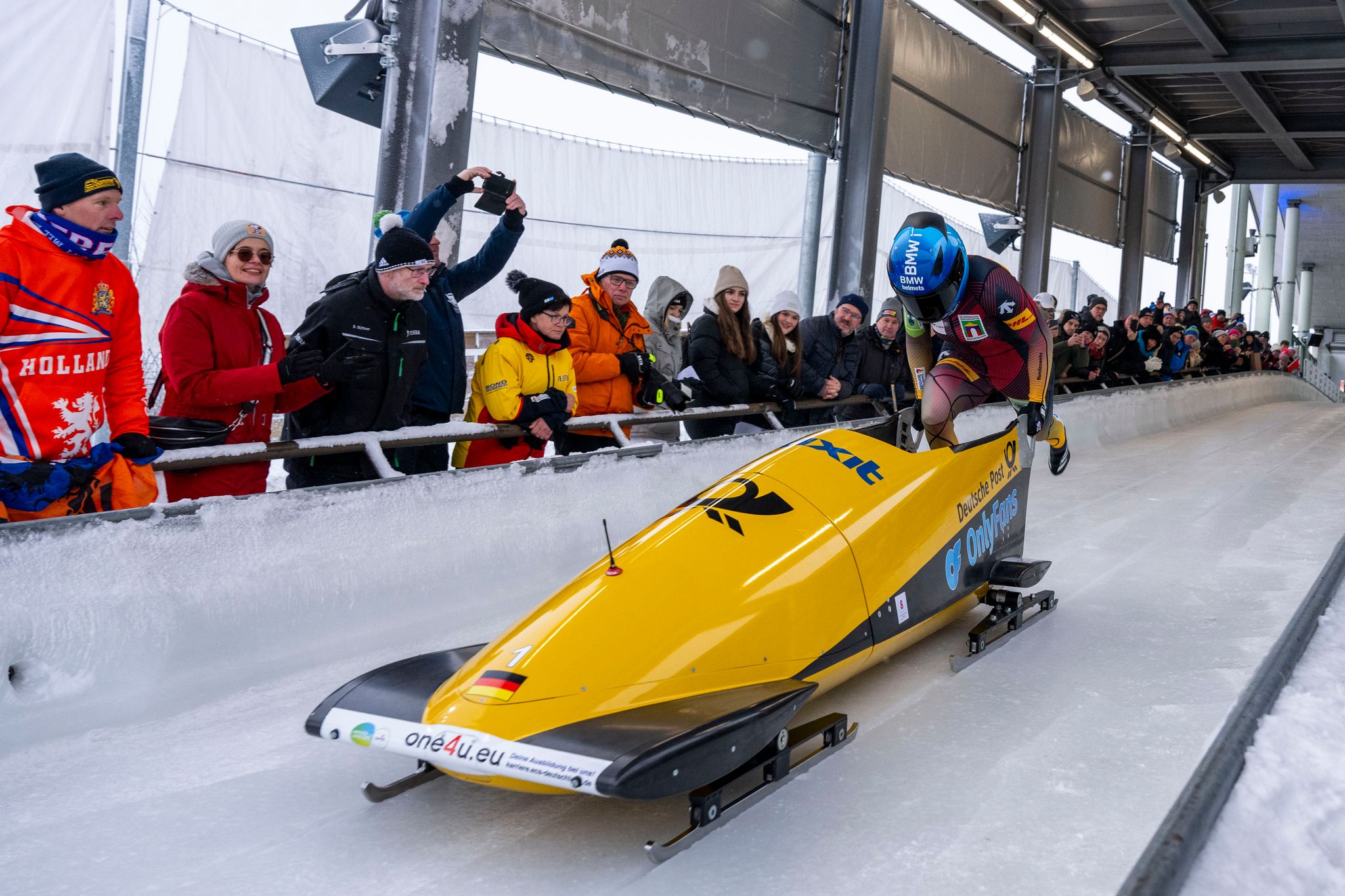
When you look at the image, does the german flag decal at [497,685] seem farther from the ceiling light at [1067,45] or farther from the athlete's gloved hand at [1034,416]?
the ceiling light at [1067,45]

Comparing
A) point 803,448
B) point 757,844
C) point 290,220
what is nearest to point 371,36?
point 290,220

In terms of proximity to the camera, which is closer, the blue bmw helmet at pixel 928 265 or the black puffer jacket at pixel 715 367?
the blue bmw helmet at pixel 928 265

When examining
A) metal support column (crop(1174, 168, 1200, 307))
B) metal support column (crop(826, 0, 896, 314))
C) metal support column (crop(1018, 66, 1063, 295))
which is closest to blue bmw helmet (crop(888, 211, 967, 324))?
metal support column (crop(826, 0, 896, 314))

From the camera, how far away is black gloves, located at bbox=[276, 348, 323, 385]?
8.50 feet

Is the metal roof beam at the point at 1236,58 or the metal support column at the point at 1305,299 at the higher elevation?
the metal support column at the point at 1305,299

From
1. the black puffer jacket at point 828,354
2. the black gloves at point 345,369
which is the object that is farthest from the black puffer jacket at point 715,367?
the black gloves at point 345,369

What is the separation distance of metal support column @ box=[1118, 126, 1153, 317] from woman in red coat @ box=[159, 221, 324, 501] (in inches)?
547

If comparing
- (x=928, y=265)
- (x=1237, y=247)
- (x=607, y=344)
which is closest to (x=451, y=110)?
(x=607, y=344)

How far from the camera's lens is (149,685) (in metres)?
2.14

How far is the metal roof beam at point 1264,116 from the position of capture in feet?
39.9

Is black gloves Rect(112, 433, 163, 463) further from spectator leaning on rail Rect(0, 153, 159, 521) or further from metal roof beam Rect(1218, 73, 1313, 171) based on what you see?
metal roof beam Rect(1218, 73, 1313, 171)

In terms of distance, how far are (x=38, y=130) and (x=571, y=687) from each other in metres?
2.60

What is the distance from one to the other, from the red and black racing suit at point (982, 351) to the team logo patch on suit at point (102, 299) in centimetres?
230

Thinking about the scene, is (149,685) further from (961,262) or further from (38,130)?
(961,262)
